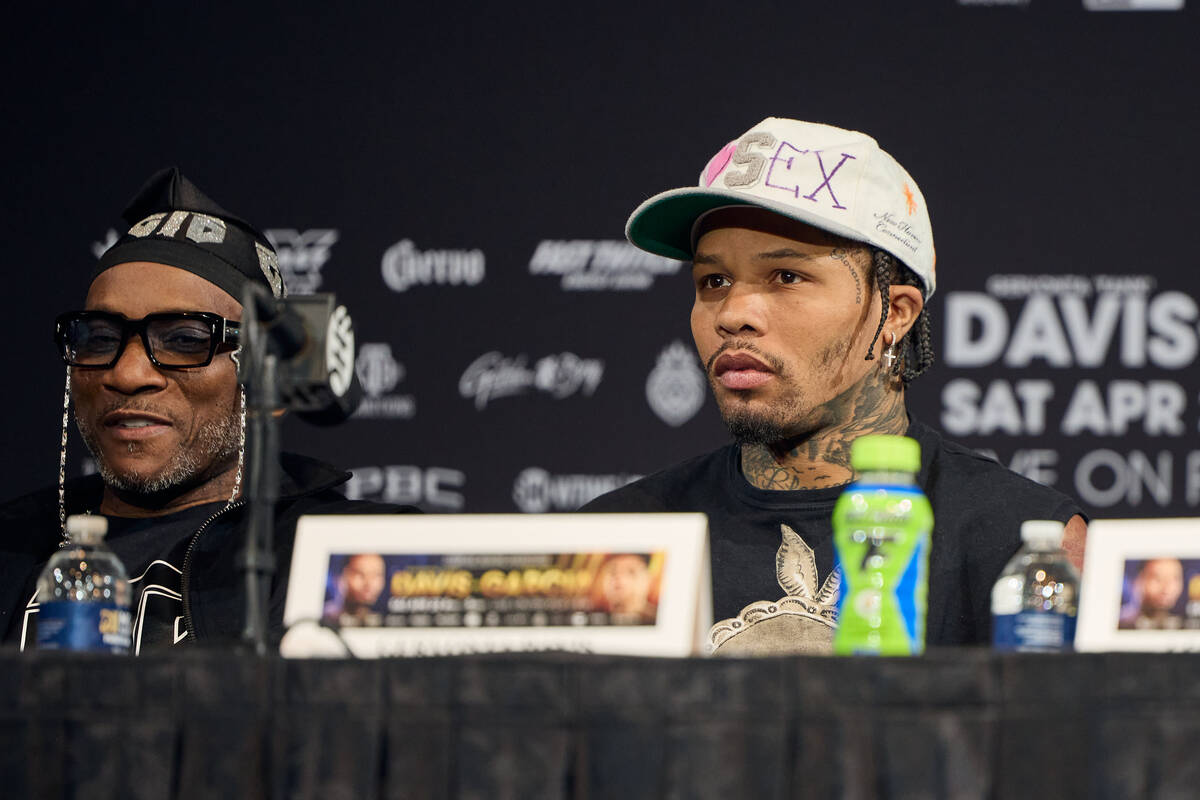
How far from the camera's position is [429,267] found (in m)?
3.21

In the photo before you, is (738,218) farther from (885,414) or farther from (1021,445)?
(1021,445)

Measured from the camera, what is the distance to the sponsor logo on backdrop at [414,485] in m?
3.14

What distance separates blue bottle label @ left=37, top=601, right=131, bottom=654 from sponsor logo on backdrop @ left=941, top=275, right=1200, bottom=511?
1977 mm

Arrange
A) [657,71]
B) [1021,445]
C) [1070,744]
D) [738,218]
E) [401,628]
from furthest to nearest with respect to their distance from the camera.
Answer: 1. [657,71]
2. [1021,445]
3. [738,218]
4. [401,628]
5. [1070,744]

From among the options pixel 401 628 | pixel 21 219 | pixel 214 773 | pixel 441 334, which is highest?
pixel 21 219

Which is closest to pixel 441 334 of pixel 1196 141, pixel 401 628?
pixel 1196 141

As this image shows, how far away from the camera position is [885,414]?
7.14 ft

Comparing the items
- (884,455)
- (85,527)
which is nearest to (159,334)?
(85,527)

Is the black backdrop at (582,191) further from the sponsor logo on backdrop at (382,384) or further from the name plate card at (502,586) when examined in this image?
the name plate card at (502,586)

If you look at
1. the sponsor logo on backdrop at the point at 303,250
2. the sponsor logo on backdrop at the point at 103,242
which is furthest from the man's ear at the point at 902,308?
the sponsor logo on backdrop at the point at 103,242

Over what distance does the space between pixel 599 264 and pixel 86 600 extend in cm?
176

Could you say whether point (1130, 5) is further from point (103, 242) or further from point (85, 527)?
point (85, 527)

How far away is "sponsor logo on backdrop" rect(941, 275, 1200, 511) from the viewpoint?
3.03 m

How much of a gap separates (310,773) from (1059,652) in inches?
21.4
